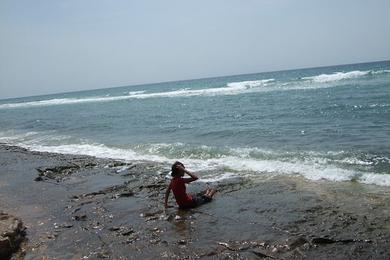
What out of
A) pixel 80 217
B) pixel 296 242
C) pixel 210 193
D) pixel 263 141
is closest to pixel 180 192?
pixel 210 193

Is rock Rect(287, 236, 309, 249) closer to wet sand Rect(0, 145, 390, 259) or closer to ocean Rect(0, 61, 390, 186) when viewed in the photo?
wet sand Rect(0, 145, 390, 259)

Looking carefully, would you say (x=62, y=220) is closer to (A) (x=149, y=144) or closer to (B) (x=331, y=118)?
(A) (x=149, y=144)

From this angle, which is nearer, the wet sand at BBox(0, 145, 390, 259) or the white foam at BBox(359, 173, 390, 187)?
the wet sand at BBox(0, 145, 390, 259)

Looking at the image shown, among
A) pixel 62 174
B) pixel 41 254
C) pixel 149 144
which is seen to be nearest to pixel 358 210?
pixel 41 254

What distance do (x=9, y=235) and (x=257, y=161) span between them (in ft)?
24.6

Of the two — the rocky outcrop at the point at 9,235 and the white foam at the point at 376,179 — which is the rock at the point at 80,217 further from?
the white foam at the point at 376,179

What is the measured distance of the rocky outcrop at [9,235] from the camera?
5.84 metres

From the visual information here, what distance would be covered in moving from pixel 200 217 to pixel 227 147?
7.08m

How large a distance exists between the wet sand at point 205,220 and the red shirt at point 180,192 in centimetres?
20

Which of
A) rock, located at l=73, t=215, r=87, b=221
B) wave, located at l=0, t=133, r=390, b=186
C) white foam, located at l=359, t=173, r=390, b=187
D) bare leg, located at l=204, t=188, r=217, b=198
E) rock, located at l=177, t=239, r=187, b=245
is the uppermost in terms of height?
rock, located at l=73, t=215, r=87, b=221

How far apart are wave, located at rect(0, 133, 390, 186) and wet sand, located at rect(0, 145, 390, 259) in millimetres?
547

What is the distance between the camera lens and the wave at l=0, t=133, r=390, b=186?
31.8 feet

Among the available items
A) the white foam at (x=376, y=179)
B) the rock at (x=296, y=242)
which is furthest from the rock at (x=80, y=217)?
the white foam at (x=376, y=179)

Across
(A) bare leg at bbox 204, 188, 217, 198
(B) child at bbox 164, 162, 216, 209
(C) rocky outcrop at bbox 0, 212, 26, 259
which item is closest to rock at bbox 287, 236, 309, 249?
(B) child at bbox 164, 162, 216, 209
